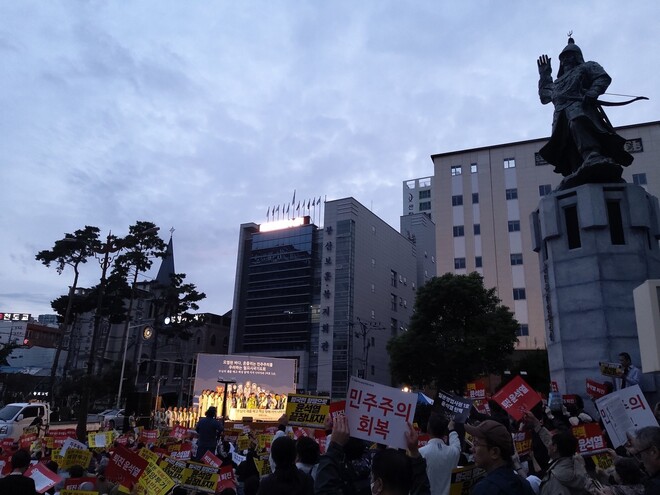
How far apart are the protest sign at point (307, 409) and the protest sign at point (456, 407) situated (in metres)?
2.00

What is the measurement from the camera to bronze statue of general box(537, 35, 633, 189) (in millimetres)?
16172

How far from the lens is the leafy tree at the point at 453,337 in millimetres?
38688

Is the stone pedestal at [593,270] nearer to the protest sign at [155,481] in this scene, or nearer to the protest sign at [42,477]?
the protest sign at [155,481]

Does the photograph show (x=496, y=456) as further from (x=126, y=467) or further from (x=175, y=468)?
(x=175, y=468)

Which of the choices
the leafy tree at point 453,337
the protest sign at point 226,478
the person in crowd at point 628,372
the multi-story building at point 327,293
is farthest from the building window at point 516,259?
the protest sign at point 226,478

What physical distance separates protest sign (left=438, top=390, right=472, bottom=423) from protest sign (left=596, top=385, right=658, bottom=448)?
179cm

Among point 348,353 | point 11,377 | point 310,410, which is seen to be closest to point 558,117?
point 310,410

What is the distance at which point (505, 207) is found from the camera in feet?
182

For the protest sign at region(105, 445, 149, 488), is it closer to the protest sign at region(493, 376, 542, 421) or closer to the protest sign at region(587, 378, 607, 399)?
the protest sign at region(493, 376, 542, 421)

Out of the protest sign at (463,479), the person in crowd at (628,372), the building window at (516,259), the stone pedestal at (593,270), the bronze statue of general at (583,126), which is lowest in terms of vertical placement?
the protest sign at (463,479)

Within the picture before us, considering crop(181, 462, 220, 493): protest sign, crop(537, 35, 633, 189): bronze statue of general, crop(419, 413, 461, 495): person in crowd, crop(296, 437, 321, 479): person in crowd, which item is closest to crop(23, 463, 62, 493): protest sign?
crop(181, 462, 220, 493): protest sign

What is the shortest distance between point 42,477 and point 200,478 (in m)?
2.16

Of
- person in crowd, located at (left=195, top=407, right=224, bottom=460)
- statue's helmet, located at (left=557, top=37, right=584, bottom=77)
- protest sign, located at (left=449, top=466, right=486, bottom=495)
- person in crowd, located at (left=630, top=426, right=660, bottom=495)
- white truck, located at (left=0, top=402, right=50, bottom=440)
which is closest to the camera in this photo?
person in crowd, located at (left=630, top=426, right=660, bottom=495)

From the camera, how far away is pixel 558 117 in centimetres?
1712
